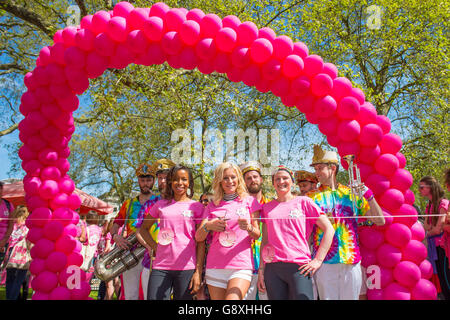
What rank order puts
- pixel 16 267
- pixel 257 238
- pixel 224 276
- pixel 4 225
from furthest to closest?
1. pixel 16 267
2. pixel 4 225
3. pixel 257 238
4. pixel 224 276

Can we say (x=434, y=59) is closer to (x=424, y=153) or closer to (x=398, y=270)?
(x=424, y=153)

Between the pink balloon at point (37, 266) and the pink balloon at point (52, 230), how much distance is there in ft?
0.75

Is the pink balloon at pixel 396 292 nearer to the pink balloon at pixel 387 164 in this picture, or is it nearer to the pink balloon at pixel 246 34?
the pink balloon at pixel 387 164

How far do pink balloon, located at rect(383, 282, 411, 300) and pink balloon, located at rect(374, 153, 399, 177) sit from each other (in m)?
0.97

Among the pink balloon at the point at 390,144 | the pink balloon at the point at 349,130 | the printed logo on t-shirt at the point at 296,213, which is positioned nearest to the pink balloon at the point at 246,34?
the pink balloon at the point at 349,130

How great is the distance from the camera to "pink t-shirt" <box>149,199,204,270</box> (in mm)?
3066

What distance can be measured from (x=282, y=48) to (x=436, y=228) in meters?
2.61

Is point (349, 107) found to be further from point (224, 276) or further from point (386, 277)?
point (224, 276)

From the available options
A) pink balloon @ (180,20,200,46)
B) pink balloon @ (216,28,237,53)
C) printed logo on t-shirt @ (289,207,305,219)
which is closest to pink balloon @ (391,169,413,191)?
printed logo on t-shirt @ (289,207,305,219)

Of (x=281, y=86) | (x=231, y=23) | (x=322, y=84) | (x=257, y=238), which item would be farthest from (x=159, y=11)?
(x=257, y=238)

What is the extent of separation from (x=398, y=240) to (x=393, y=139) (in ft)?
3.00

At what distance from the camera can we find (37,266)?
3.54 meters
